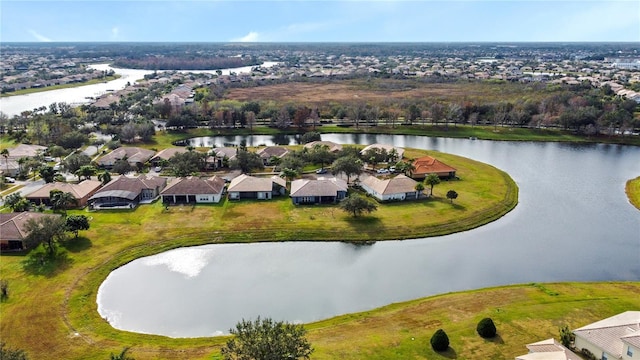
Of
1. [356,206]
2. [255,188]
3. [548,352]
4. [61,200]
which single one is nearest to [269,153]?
[255,188]

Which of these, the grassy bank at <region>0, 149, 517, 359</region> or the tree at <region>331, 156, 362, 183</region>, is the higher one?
the tree at <region>331, 156, 362, 183</region>

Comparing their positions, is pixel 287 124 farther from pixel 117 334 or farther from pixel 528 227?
pixel 117 334

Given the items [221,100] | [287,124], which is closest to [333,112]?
[287,124]

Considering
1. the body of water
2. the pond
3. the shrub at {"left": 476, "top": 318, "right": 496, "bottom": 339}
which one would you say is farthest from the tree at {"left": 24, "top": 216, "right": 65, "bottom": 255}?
the body of water

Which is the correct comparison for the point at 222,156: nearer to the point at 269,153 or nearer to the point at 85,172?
the point at 269,153

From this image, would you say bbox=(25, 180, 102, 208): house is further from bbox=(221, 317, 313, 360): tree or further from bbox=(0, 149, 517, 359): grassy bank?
bbox=(221, 317, 313, 360): tree
